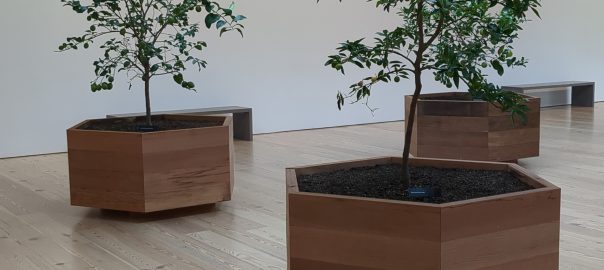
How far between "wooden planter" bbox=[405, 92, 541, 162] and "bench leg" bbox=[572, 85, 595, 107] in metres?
4.49

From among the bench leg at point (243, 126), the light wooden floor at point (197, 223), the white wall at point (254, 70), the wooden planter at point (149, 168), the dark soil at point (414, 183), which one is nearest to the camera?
the dark soil at point (414, 183)

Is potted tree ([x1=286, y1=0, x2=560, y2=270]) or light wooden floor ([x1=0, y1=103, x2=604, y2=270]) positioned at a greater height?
potted tree ([x1=286, y1=0, x2=560, y2=270])

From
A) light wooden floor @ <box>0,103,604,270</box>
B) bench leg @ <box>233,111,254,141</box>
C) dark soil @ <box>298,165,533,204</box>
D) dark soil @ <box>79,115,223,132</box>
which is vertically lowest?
light wooden floor @ <box>0,103,604,270</box>

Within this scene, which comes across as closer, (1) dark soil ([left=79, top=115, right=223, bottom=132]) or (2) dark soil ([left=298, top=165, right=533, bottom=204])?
(2) dark soil ([left=298, top=165, right=533, bottom=204])

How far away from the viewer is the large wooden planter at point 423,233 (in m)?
2.05

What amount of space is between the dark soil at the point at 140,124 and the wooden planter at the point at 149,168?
0.67ft

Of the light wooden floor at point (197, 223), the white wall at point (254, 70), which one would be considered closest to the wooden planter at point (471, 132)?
the light wooden floor at point (197, 223)

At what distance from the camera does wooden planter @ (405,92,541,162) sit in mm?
4910

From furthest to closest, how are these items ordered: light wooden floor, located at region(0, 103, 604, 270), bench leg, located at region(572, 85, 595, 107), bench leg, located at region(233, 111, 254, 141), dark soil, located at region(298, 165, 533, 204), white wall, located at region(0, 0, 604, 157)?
bench leg, located at region(572, 85, 595, 107) → bench leg, located at region(233, 111, 254, 141) → white wall, located at region(0, 0, 604, 157) → light wooden floor, located at region(0, 103, 604, 270) → dark soil, located at region(298, 165, 533, 204)

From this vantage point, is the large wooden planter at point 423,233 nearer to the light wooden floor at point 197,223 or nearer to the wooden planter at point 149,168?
the light wooden floor at point 197,223

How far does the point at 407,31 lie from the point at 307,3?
4.94 meters

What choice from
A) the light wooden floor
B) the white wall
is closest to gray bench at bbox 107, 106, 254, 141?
the white wall

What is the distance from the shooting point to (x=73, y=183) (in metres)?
3.84

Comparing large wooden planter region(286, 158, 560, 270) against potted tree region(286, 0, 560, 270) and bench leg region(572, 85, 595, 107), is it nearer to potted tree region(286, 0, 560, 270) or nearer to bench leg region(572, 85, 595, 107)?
potted tree region(286, 0, 560, 270)
